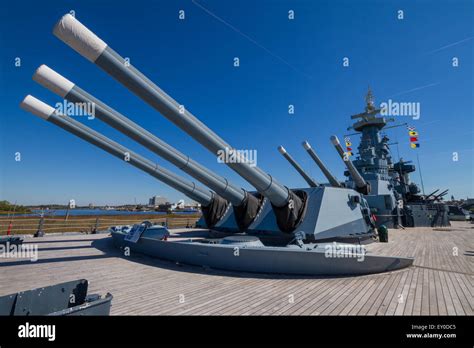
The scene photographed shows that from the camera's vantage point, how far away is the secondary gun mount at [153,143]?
4824 mm

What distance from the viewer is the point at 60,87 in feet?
15.9

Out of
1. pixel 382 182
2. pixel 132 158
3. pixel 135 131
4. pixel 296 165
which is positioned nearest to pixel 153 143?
pixel 135 131

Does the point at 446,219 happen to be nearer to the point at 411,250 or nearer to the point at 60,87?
the point at 411,250

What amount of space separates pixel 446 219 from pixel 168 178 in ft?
72.1

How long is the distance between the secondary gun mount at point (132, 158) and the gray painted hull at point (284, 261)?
12.2 ft

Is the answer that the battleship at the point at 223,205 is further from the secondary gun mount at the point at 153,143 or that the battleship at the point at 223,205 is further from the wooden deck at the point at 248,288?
the wooden deck at the point at 248,288

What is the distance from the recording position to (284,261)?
4.89 meters

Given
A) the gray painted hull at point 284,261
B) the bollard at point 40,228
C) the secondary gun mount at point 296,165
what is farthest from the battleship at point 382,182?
the bollard at point 40,228

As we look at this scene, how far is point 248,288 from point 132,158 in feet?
18.7

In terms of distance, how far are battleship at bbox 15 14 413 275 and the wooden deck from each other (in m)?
0.31

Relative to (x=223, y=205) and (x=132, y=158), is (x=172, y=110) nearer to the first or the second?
(x=132, y=158)
